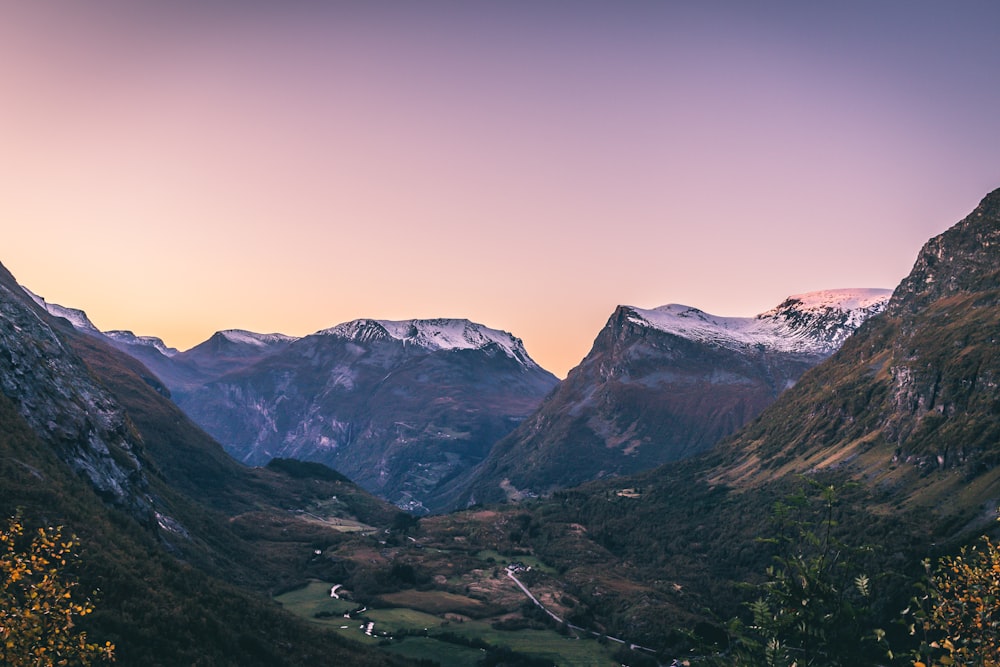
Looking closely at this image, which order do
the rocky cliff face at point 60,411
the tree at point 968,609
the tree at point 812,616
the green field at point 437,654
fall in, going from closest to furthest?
the tree at point 968,609, the tree at point 812,616, the rocky cliff face at point 60,411, the green field at point 437,654

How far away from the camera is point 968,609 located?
2917cm

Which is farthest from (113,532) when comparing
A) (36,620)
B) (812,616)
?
(812,616)

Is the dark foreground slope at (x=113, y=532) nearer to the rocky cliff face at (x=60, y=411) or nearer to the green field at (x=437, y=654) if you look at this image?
the rocky cliff face at (x=60, y=411)

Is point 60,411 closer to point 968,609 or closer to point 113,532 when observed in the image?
point 113,532

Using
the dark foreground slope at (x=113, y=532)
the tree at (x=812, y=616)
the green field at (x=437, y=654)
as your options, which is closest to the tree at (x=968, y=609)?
the tree at (x=812, y=616)

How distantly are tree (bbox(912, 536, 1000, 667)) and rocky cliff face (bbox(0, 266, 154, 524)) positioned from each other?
535 feet

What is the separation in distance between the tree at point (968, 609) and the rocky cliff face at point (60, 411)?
163220mm

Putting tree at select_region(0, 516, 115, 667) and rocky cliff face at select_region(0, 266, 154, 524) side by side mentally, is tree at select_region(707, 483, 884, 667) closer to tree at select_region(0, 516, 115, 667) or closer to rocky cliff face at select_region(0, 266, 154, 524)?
tree at select_region(0, 516, 115, 667)

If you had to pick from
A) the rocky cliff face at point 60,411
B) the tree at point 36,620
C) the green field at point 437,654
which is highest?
the rocky cliff face at point 60,411

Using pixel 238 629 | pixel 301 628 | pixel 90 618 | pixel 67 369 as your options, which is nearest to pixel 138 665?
pixel 90 618

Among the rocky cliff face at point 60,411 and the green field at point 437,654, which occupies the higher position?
the rocky cliff face at point 60,411

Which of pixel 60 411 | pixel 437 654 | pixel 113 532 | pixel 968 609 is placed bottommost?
pixel 437 654

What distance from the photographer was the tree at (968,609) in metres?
27.0

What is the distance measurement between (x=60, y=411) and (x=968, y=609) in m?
178
